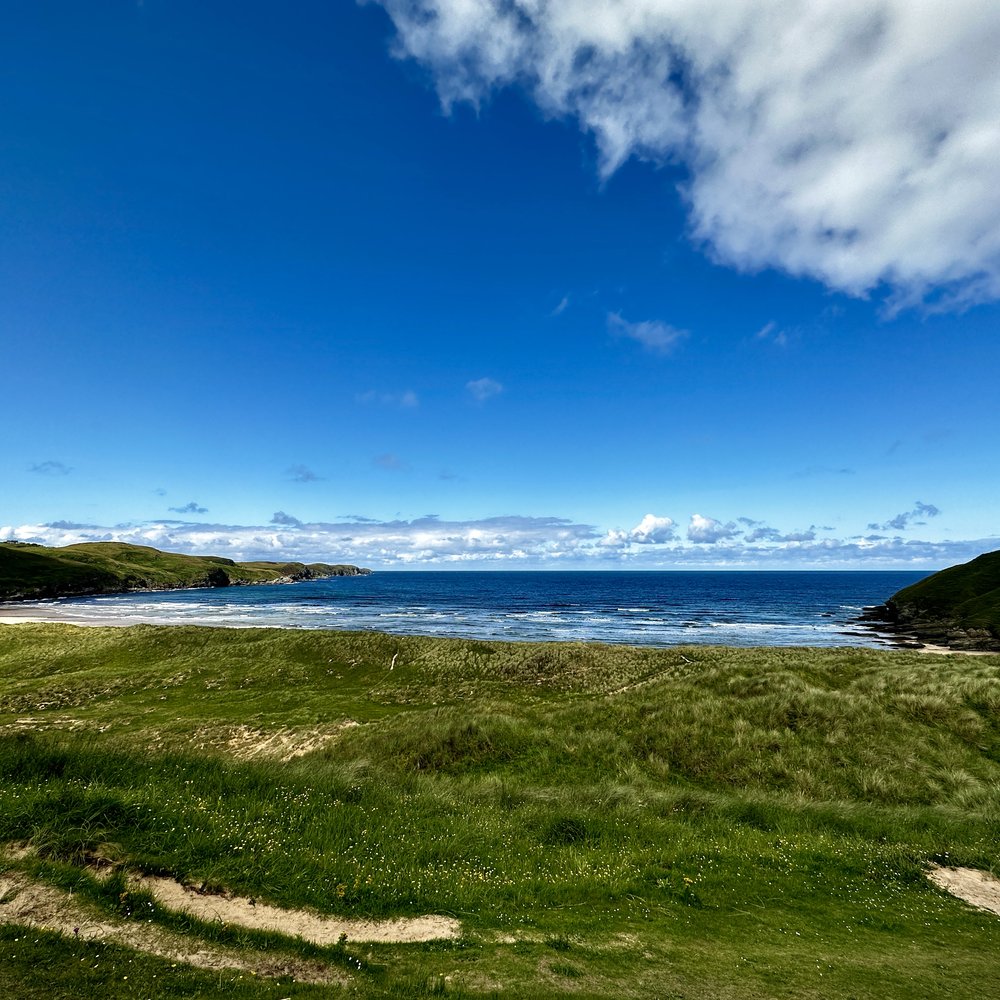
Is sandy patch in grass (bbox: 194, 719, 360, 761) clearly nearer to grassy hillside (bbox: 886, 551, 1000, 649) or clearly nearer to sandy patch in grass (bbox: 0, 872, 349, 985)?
sandy patch in grass (bbox: 0, 872, 349, 985)

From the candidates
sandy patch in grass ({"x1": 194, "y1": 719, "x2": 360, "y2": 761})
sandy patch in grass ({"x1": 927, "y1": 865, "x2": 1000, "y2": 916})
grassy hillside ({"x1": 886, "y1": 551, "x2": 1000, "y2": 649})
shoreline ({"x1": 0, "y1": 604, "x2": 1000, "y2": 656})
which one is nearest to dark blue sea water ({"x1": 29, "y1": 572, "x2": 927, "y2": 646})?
shoreline ({"x1": 0, "y1": 604, "x2": 1000, "y2": 656})

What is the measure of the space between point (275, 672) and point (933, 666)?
56.6 metres

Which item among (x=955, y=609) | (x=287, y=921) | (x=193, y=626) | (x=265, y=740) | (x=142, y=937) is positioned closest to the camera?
(x=142, y=937)

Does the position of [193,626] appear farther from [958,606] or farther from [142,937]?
[958,606]

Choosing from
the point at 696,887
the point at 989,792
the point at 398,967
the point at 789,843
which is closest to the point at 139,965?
the point at 398,967

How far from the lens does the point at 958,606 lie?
10281 cm

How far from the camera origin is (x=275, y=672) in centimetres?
4622

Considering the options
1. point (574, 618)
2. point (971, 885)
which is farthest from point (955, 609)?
point (971, 885)

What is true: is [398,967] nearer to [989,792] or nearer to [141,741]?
[989,792]

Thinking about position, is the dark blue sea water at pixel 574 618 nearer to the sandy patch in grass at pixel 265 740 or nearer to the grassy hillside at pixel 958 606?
the grassy hillside at pixel 958 606

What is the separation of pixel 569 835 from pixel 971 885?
10608 millimetres

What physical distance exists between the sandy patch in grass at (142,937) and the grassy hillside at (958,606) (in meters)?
106

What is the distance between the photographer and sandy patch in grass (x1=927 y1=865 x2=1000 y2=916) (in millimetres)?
12333

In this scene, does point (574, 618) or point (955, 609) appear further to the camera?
point (574, 618)
